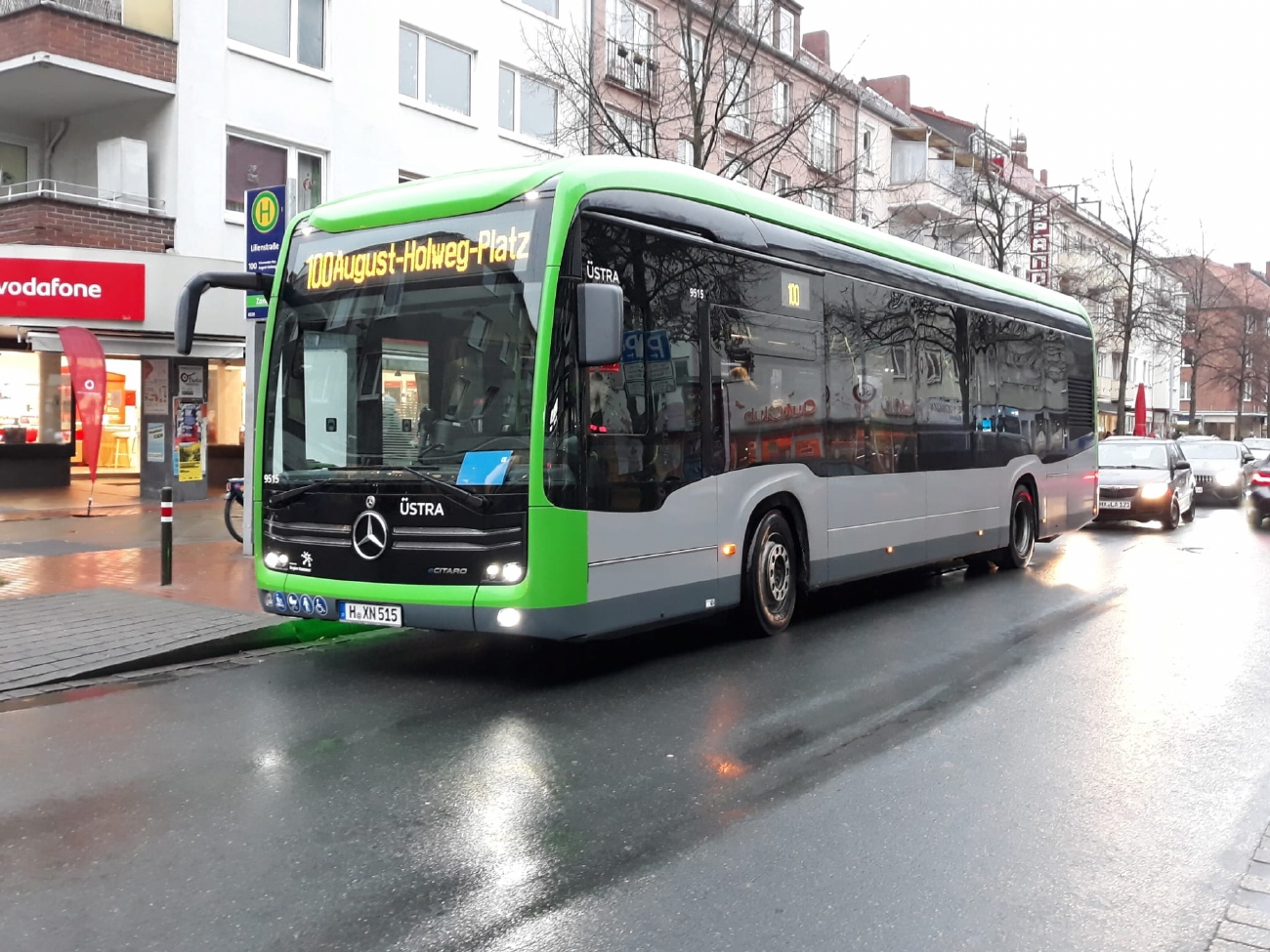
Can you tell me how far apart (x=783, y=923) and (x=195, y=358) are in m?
18.1

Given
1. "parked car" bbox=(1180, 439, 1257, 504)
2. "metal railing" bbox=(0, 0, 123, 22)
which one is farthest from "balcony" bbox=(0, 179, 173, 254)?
"parked car" bbox=(1180, 439, 1257, 504)

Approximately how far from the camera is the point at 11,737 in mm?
6012

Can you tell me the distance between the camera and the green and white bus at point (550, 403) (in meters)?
6.60

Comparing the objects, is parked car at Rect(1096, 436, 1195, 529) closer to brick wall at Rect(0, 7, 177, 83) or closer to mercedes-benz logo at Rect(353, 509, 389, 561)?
mercedes-benz logo at Rect(353, 509, 389, 561)

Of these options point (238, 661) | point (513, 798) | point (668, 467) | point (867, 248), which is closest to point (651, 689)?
point (668, 467)

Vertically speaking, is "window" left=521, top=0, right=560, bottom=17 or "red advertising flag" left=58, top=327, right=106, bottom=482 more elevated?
"window" left=521, top=0, right=560, bottom=17

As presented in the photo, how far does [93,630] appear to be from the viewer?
8367mm

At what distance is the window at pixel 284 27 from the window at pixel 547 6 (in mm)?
5668

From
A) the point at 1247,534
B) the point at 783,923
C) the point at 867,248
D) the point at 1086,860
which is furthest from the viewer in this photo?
the point at 1247,534

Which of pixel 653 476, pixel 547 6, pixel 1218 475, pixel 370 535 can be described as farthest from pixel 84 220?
pixel 1218 475

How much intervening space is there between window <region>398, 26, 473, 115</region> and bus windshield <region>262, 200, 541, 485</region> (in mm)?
16258

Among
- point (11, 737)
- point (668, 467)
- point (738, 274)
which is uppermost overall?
point (738, 274)

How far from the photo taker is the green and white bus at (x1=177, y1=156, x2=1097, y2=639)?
6.60 metres

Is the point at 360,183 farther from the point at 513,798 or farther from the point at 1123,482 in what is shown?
the point at 513,798
